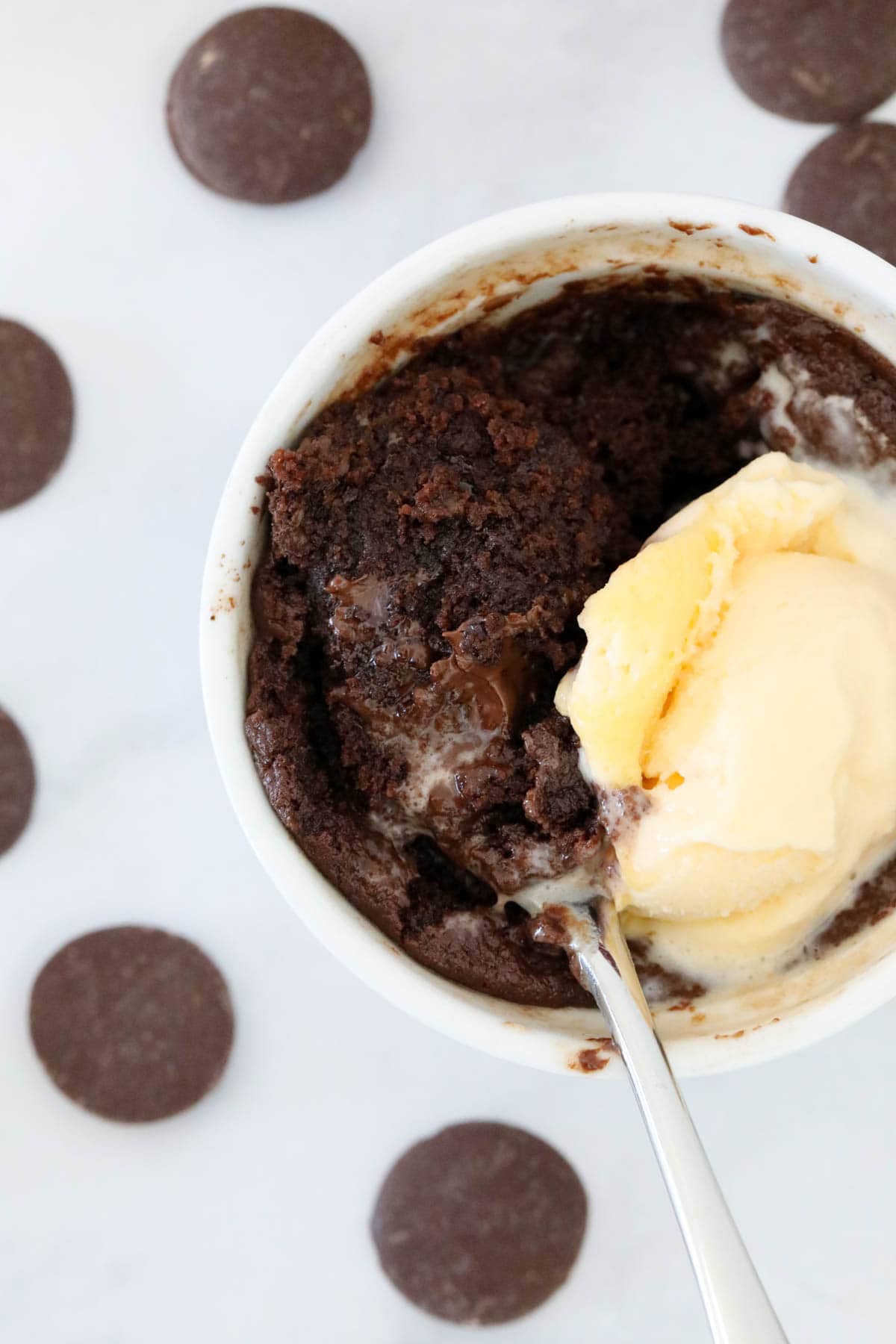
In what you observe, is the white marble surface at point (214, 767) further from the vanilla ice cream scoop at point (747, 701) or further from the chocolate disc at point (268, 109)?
the vanilla ice cream scoop at point (747, 701)

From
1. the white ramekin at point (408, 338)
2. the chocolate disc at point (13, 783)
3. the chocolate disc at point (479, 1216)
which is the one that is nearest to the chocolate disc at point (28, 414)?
the chocolate disc at point (13, 783)

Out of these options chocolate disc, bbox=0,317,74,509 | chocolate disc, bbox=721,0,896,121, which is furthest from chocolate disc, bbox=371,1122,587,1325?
chocolate disc, bbox=721,0,896,121

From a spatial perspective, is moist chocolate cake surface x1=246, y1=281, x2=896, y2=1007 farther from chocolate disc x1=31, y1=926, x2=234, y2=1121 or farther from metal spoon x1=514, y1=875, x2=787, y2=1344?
chocolate disc x1=31, y1=926, x2=234, y2=1121

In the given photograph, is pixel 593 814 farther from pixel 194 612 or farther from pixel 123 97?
pixel 123 97

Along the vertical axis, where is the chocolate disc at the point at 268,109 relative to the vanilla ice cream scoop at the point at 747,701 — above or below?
above

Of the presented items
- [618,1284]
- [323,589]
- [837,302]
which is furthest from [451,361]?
[618,1284]

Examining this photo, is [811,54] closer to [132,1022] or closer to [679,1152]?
[679,1152]

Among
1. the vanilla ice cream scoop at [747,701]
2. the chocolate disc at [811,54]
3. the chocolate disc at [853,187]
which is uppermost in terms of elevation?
the chocolate disc at [811,54]
